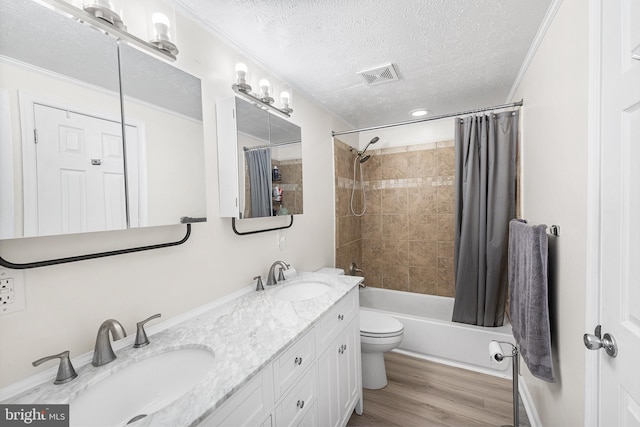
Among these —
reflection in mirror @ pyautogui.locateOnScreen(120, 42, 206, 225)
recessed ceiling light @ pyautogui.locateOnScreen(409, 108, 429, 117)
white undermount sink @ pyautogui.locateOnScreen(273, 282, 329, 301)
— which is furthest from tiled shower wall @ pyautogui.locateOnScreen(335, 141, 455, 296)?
reflection in mirror @ pyautogui.locateOnScreen(120, 42, 206, 225)

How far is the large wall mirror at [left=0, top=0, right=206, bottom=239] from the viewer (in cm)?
74

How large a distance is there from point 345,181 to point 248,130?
63.1 inches

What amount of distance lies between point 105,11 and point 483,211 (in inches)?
104

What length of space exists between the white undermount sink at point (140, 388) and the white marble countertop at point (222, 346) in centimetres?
3

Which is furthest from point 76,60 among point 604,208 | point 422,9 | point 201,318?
point 604,208

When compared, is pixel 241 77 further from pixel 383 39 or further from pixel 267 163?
pixel 383 39

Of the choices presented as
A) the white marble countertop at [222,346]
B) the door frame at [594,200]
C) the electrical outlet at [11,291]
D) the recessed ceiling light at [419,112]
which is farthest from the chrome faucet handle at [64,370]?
the recessed ceiling light at [419,112]

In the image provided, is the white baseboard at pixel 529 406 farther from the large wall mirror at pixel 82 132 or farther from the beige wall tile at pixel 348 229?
the large wall mirror at pixel 82 132

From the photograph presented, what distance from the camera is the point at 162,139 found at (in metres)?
1.13

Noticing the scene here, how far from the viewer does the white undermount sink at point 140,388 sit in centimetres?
78

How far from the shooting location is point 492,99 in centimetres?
245

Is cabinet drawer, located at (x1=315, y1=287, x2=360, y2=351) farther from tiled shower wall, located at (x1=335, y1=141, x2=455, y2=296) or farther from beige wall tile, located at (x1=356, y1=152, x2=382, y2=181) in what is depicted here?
beige wall tile, located at (x1=356, y1=152, x2=382, y2=181)

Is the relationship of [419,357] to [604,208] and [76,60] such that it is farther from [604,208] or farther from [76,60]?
[76,60]

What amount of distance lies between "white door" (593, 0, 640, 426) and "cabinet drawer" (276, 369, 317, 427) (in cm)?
106
